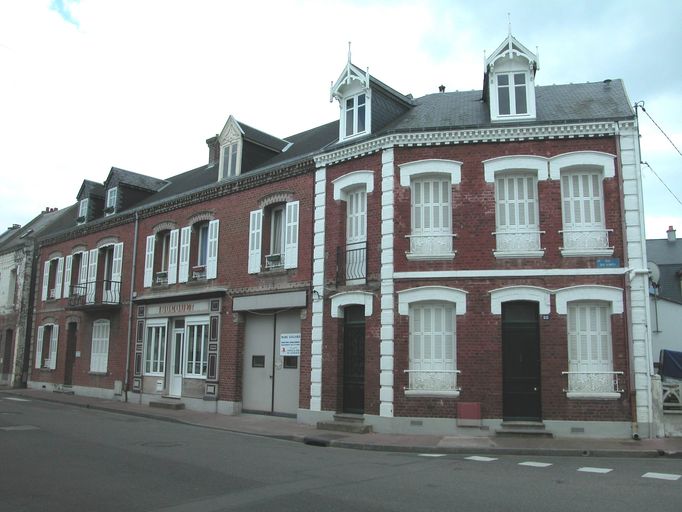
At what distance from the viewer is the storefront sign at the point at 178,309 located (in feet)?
63.7

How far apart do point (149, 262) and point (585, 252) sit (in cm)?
1525

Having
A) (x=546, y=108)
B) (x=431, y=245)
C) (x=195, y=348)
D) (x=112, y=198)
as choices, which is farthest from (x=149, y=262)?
(x=546, y=108)

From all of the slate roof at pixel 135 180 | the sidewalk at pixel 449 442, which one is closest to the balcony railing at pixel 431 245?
the sidewalk at pixel 449 442

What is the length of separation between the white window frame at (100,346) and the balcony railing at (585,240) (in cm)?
1791

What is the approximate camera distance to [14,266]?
3084cm

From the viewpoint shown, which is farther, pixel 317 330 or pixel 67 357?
pixel 67 357

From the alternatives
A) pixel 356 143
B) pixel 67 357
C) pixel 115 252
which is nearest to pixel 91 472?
pixel 356 143

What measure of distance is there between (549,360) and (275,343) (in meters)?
7.73

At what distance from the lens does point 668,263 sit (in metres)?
31.2

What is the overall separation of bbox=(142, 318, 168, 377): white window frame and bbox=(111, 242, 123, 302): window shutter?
2.60 m

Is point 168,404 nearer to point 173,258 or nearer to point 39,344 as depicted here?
point 173,258

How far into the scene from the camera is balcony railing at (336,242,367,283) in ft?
49.8

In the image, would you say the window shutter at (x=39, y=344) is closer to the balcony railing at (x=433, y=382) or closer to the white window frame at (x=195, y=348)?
the white window frame at (x=195, y=348)

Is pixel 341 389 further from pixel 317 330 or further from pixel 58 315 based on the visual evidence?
pixel 58 315
